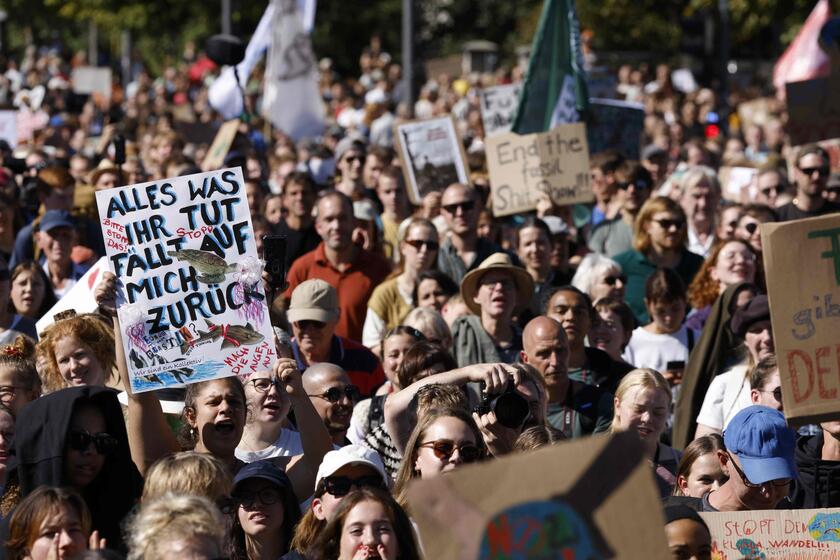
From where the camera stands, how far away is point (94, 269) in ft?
25.5

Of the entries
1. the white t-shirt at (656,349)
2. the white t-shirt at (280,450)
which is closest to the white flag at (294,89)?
the white t-shirt at (656,349)

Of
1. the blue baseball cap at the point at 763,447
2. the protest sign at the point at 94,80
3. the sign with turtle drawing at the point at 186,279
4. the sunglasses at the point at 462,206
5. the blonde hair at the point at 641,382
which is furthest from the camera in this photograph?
the protest sign at the point at 94,80

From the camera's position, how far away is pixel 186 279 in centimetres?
652

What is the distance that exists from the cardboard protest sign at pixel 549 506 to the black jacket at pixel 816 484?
2796 mm

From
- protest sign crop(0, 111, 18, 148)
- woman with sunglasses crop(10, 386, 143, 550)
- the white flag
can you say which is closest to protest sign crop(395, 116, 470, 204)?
the white flag

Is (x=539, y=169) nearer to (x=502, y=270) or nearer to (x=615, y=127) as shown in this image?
(x=615, y=127)

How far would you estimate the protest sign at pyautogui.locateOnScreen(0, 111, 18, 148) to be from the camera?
15953mm

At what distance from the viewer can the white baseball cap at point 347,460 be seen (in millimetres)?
5652

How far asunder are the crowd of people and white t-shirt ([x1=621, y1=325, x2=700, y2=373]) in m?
0.01

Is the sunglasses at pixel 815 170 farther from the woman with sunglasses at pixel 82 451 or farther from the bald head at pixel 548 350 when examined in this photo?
the woman with sunglasses at pixel 82 451

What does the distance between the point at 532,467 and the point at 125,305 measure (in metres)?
3.06

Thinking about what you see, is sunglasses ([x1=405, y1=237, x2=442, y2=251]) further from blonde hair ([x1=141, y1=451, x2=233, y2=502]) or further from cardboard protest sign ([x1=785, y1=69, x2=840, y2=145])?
cardboard protest sign ([x1=785, y1=69, x2=840, y2=145])

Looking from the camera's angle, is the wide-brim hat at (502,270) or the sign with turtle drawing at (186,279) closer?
the sign with turtle drawing at (186,279)

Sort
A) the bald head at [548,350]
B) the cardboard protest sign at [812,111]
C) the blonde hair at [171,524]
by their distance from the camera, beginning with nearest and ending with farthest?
the blonde hair at [171,524], the bald head at [548,350], the cardboard protest sign at [812,111]
